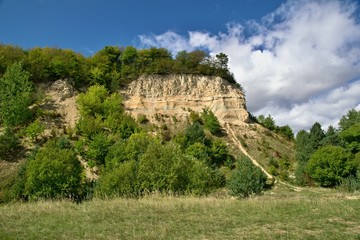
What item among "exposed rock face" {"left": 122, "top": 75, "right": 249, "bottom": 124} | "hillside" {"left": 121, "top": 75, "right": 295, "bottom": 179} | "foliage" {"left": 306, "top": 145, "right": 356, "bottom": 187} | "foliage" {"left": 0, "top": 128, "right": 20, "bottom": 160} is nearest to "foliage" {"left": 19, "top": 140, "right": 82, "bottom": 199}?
"foliage" {"left": 0, "top": 128, "right": 20, "bottom": 160}

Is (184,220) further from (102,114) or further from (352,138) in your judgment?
(352,138)

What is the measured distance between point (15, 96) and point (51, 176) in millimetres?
18320

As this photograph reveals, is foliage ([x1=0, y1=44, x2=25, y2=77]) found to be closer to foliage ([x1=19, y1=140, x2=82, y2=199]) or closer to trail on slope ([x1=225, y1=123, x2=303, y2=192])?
foliage ([x1=19, y1=140, x2=82, y2=199])

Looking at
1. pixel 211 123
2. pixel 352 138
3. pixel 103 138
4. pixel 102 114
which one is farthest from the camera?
pixel 352 138

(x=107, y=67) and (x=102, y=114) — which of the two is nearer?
(x=102, y=114)

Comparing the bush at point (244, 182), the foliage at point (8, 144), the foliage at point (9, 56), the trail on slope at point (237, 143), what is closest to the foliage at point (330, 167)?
the trail on slope at point (237, 143)

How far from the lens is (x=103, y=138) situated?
39750 mm

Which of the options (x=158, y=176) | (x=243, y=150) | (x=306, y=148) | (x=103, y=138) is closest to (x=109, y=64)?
(x=103, y=138)

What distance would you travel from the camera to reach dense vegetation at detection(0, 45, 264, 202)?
25031 millimetres

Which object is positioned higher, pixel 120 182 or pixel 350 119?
pixel 350 119

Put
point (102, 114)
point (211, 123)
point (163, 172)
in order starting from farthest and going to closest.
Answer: point (211, 123)
point (102, 114)
point (163, 172)

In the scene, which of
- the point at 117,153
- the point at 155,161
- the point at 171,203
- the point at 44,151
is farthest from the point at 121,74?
the point at 171,203

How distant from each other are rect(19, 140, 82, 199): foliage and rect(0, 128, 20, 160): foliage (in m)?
8.13

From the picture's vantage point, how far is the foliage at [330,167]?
3956cm
